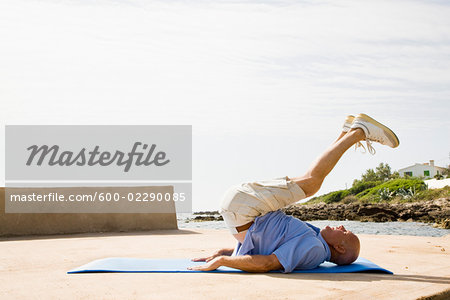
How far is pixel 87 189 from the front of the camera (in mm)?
8758

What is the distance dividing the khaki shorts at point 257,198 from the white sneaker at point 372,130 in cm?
64

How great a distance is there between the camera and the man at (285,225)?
3406 mm

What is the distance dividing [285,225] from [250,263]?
37 centimetres

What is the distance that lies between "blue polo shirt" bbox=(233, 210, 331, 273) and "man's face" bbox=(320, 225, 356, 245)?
0.05 m

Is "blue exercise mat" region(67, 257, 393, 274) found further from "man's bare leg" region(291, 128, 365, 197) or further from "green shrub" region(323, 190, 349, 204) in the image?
"green shrub" region(323, 190, 349, 204)

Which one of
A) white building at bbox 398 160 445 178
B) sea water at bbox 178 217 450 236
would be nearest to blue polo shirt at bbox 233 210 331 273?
sea water at bbox 178 217 450 236

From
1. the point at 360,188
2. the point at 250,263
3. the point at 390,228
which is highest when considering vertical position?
the point at 250,263

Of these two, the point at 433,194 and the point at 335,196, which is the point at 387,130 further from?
the point at 335,196

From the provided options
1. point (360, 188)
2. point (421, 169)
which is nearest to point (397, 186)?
point (360, 188)

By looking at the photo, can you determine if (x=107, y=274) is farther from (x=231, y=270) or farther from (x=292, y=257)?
(x=292, y=257)

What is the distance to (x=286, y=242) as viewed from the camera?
3.46 metres

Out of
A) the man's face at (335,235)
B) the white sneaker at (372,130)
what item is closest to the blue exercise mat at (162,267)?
the man's face at (335,235)

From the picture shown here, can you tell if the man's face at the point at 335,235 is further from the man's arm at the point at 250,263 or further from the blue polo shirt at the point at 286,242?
the man's arm at the point at 250,263

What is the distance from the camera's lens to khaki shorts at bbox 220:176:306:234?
3443mm
